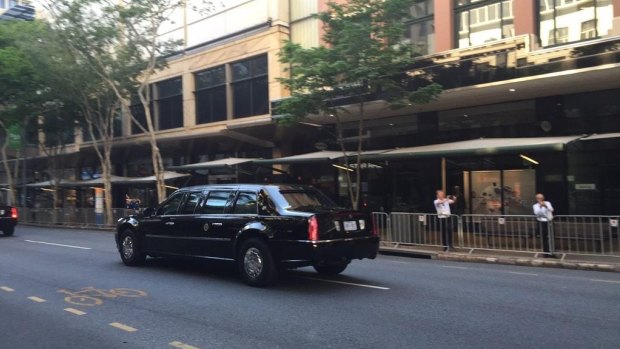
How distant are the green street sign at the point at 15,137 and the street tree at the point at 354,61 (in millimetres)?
21992

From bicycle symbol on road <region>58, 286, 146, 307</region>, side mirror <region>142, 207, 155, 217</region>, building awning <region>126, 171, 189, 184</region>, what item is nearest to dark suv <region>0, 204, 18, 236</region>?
building awning <region>126, 171, 189, 184</region>

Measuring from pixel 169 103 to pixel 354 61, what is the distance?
56.9ft

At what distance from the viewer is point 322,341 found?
217 inches

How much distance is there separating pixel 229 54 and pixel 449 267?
18.0m

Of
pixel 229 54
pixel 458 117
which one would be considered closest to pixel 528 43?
pixel 458 117

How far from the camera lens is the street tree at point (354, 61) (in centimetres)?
1481

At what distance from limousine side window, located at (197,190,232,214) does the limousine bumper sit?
159cm

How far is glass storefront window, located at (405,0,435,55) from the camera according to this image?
19000 mm

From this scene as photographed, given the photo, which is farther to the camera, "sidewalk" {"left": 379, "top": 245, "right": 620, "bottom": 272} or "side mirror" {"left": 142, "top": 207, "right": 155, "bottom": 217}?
"sidewalk" {"left": 379, "top": 245, "right": 620, "bottom": 272}

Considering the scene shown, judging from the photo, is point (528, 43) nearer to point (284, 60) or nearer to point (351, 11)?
point (351, 11)

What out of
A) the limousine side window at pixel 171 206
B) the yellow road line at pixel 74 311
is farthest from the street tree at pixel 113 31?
the yellow road line at pixel 74 311

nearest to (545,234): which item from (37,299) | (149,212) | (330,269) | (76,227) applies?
(330,269)

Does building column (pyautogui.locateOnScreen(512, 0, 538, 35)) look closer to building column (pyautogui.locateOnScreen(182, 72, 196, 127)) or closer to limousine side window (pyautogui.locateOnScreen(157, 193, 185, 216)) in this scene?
limousine side window (pyautogui.locateOnScreen(157, 193, 185, 216))

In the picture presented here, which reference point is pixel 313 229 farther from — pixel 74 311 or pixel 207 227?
pixel 74 311
